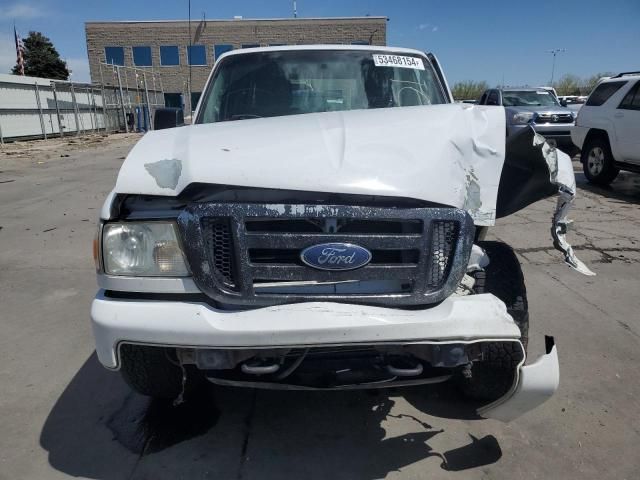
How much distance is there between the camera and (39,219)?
7.41m

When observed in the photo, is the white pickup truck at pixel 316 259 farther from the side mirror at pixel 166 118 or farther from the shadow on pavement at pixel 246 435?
the side mirror at pixel 166 118

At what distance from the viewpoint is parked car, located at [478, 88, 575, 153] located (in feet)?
46.9

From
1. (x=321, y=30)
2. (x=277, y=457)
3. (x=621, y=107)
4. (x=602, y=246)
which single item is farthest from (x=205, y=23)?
(x=277, y=457)

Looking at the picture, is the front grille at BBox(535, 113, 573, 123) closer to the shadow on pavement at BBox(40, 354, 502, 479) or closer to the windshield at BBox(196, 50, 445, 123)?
the windshield at BBox(196, 50, 445, 123)

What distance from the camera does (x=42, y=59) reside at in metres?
51.8

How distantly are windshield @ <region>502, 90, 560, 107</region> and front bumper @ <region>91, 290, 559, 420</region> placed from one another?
14872 mm

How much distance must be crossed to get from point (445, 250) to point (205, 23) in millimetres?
46053

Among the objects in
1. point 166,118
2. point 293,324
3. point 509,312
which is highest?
point 166,118

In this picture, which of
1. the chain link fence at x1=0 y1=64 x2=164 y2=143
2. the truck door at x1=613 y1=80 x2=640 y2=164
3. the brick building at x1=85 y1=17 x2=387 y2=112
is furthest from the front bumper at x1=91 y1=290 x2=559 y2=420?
the brick building at x1=85 y1=17 x2=387 y2=112

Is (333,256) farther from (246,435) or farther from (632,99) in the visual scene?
(632,99)

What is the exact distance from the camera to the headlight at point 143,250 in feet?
6.77

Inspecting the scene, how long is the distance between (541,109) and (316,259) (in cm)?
1479

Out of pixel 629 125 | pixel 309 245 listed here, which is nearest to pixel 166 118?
pixel 309 245

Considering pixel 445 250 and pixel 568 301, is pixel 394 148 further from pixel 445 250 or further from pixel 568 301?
pixel 568 301
